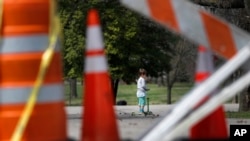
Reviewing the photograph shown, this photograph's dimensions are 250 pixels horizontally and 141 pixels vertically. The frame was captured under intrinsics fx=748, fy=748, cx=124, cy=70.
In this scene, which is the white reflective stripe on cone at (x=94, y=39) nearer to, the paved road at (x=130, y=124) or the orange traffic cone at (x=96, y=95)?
the orange traffic cone at (x=96, y=95)

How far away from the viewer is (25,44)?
5.32 metres

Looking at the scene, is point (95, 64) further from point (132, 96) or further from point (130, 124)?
point (132, 96)

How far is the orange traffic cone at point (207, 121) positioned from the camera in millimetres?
6059

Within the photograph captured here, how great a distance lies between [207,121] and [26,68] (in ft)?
5.48

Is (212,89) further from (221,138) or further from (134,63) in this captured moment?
(134,63)

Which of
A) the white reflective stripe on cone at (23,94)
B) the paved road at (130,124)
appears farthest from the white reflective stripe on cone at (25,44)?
the paved road at (130,124)

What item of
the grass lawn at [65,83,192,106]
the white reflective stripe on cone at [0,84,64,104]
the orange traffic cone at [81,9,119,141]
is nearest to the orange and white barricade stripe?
the white reflective stripe on cone at [0,84,64,104]

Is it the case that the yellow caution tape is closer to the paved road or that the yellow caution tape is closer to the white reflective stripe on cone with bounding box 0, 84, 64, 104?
the white reflective stripe on cone with bounding box 0, 84, 64, 104

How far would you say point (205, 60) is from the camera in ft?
20.9

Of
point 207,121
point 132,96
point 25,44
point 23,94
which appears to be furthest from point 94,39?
point 132,96

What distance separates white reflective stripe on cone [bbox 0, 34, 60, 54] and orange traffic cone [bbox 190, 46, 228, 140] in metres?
1.36

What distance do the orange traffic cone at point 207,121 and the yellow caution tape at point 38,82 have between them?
1.26 meters

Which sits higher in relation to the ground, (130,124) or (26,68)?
(26,68)

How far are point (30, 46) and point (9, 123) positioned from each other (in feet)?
1.86
